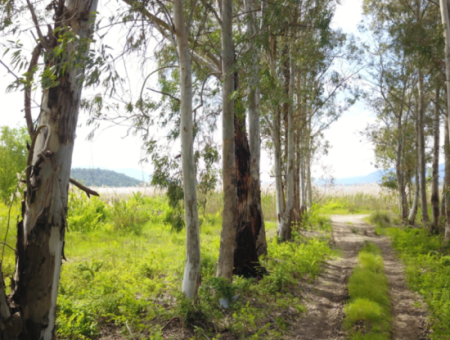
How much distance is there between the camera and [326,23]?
7902 millimetres

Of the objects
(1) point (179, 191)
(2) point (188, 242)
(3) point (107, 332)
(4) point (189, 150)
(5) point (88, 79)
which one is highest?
(5) point (88, 79)

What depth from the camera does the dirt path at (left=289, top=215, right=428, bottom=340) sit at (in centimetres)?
554

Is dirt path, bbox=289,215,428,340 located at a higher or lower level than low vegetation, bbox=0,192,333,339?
lower

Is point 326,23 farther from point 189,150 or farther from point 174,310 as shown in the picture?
point 174,310

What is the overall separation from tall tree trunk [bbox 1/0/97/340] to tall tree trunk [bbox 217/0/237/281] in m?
2.98

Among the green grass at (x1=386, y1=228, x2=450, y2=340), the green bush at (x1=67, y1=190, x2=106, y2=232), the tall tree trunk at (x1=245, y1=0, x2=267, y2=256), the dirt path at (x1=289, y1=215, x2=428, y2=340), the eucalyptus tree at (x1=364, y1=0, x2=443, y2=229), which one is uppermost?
the eucalyptus tree at (x1=364, y1=0, x2=443, y2=229)

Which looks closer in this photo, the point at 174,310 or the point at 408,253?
the point at 174,310

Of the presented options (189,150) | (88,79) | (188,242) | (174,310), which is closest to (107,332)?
(174,310)

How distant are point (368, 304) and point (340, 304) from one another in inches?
23.1

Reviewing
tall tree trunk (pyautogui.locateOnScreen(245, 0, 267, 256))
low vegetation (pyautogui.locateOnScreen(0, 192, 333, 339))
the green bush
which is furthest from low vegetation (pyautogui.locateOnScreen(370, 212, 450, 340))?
the green bush

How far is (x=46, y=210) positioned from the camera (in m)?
3.70

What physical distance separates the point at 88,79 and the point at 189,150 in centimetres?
184

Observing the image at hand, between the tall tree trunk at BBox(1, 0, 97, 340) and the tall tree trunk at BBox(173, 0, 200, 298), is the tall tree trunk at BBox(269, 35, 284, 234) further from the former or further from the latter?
the tall tree trunk at BBox(1, 0, 97, 340)

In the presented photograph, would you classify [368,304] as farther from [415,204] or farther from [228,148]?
[415,204]
